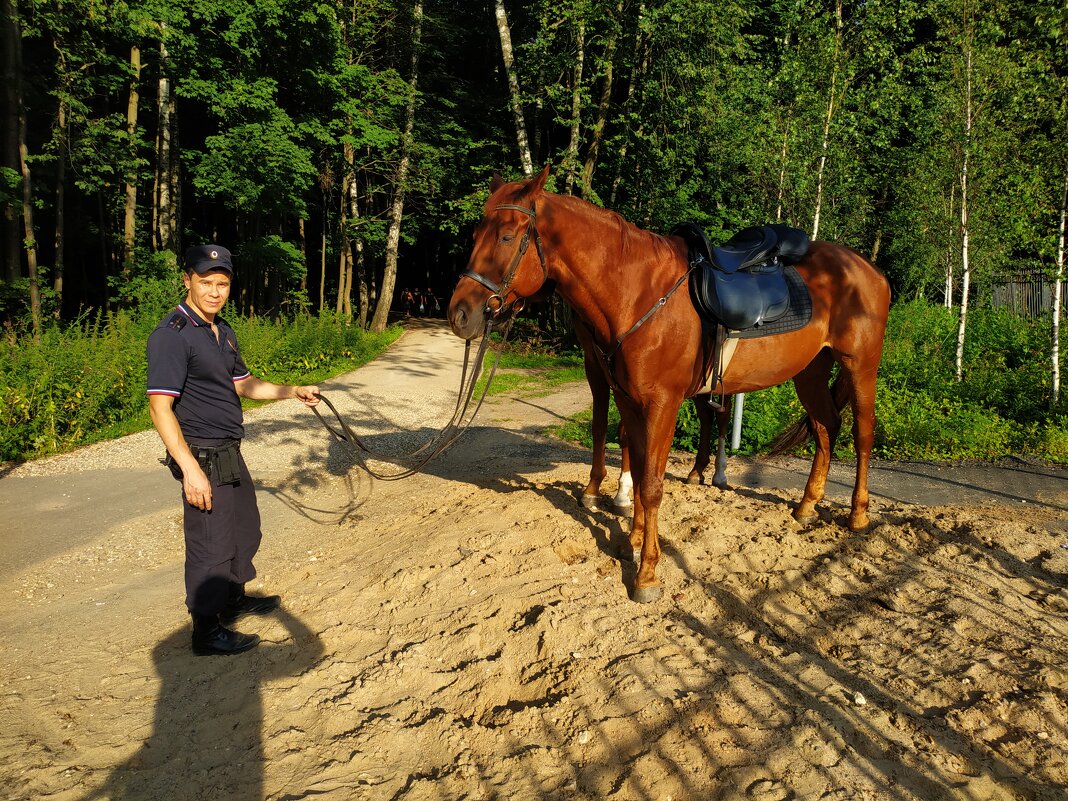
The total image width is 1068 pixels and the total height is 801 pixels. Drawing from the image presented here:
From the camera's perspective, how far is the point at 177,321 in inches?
143

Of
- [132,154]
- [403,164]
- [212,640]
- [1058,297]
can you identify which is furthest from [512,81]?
[212,640]

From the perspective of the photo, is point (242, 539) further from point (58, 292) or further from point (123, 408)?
point (58, 292)

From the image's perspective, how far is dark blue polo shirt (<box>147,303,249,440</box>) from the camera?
11.6 feet

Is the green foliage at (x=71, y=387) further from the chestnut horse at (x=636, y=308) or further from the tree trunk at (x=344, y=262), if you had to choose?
the tree trunk at (x=344, y=262)

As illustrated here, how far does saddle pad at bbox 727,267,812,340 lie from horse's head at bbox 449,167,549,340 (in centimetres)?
164

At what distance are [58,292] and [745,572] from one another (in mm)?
19858

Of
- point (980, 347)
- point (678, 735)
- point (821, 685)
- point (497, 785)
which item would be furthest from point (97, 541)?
point (980, 347)

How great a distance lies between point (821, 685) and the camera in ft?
10.6

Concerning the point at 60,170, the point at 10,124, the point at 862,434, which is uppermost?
the point at 10,124

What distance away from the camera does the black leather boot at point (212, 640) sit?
152 inches

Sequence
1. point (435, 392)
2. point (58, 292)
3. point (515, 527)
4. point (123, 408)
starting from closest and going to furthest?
point (515, 527), point (123, 408), point (435, 392), point (58, 292)

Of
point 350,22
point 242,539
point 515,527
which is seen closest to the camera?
point 242,539

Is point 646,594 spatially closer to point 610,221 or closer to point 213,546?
point 610,221

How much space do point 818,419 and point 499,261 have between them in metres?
3.61
